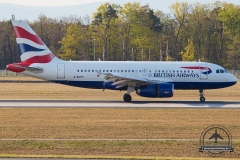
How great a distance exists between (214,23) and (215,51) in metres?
5.65

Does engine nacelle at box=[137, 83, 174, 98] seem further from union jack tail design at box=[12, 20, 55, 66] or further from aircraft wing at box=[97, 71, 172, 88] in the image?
union jack tail design at box=[12, 20, 55, 66]

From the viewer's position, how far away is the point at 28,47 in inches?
1623

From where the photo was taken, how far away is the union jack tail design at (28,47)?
135 feet

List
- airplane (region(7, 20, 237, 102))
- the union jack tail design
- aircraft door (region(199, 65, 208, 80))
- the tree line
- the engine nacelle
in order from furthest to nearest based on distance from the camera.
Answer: the tree line, aircraft door (region(199, 65, 208, 80)), the union jack tail design, airplane (region(7, 20, 237, 102)), the engine nacelle

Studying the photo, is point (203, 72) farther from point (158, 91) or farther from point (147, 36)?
point (147, 36)

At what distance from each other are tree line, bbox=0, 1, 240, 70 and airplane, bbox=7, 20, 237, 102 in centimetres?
5972

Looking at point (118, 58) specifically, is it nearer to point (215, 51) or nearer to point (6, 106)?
point (215, 51)

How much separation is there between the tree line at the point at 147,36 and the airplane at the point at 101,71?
5972cm

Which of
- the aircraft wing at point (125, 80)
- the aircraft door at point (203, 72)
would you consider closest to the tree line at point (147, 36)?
the aircraft door at point (203, 72)

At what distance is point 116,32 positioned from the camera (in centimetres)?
11188

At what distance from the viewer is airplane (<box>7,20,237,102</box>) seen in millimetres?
40625

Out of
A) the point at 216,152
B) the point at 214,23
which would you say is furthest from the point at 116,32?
the point at 216,152

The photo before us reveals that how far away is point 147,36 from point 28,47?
69156mm

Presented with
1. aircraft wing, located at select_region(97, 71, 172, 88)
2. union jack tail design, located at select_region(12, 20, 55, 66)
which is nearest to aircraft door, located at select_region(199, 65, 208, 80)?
aircraft wing, located at select_region(97, 71, 172, 88)
